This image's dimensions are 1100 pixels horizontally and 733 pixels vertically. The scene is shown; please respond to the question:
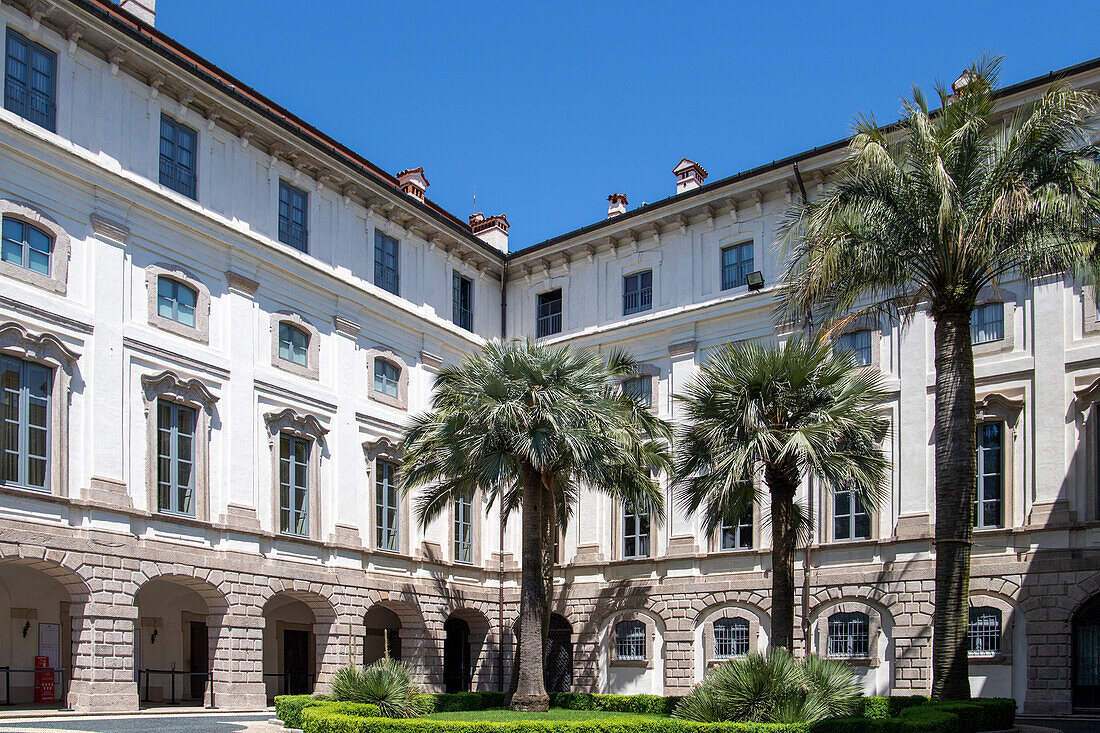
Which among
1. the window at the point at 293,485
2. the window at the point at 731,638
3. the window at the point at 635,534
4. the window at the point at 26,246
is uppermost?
the window at the point at 26,246

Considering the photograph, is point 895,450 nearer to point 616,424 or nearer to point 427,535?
point 616,424

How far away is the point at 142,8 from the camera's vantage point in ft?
111

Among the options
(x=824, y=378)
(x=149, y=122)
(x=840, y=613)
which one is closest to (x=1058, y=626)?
(x=840, y=613)

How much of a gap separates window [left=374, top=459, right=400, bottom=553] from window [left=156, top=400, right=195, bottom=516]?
746 centimetres

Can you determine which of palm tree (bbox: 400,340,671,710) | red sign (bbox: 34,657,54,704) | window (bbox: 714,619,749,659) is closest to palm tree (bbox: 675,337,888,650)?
palm tree (bbox: 400,340,671,710)

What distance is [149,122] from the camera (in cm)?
3041

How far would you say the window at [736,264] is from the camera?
37.5 meters

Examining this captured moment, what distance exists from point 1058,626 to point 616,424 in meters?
12.3

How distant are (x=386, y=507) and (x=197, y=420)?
808 cm

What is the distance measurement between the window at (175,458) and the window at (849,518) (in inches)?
713

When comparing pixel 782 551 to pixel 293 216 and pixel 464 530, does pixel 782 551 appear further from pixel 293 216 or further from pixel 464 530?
pixel 293 216

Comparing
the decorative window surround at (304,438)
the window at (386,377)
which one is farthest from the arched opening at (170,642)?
the window at (386,377)

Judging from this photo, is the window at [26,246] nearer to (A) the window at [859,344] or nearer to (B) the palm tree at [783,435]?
(B) the palm tree at [783,435]

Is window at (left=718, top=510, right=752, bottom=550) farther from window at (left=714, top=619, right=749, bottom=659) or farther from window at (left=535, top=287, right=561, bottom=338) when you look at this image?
window at (left=535, top=287, right=561, bottom=338)
